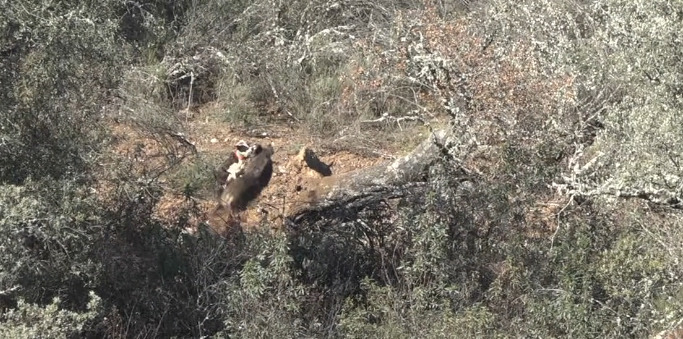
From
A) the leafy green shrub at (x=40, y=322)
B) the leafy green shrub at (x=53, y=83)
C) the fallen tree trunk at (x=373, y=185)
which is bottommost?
the fallen tree trunk at (x=373, y=185)

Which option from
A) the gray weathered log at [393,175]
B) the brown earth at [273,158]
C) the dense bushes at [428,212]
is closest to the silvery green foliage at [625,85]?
the dense bushes at [428,212]

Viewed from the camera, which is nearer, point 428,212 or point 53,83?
point 53,83

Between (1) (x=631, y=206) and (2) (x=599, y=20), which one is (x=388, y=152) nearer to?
(2) (x=599, y=20)

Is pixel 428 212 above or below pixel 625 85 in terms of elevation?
below

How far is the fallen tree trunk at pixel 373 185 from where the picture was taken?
24.7ft

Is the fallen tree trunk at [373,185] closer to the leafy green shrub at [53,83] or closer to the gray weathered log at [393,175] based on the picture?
the gray weathered log at [393,175]

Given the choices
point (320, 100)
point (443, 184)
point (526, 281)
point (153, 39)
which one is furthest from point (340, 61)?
point (526, 281)

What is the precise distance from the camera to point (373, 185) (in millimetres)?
7668

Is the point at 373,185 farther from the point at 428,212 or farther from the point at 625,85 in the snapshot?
the point at 625,85

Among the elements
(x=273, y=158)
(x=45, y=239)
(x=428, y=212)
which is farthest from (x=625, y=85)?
(x=273, y=158)

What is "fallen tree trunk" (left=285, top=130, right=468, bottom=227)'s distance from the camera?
7539 millimetres

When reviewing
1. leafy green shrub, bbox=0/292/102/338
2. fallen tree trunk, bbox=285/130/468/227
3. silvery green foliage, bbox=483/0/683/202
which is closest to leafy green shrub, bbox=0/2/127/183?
leafy green shrub, bbox=0/292/102/338

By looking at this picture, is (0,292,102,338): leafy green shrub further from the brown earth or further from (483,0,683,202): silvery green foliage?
(483,0,683,202): silvery green foliage

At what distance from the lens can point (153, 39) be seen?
12148 mm
